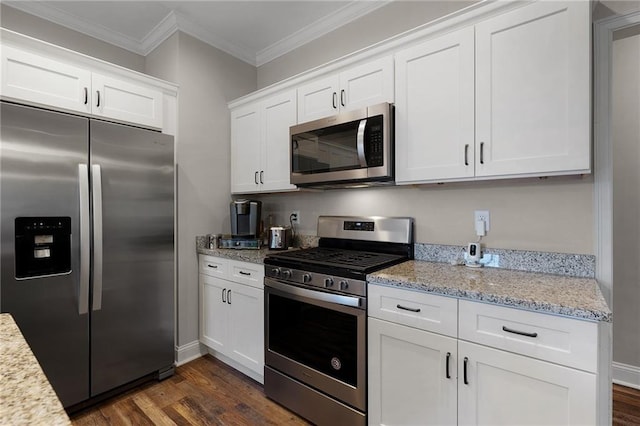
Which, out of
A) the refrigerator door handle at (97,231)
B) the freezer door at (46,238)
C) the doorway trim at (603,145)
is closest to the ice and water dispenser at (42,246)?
the freezer door at (46,238)

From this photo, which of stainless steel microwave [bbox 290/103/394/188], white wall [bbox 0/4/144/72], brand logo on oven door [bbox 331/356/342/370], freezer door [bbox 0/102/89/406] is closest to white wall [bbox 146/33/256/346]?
white wall [bbox 0/4/144/72]

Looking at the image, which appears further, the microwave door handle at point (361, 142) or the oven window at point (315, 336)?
the microwave door handle at point (361, 142)

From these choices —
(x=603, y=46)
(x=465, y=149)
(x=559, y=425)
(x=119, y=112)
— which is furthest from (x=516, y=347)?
(x=119, y=112)

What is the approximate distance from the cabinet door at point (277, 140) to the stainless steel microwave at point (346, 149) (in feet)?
0.59

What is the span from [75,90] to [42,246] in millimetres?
1049

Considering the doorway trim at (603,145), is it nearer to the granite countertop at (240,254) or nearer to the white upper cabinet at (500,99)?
the white upper cabinet at (500,99)

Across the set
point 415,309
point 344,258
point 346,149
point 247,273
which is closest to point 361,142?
point 346,149

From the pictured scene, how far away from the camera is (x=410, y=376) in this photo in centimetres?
149

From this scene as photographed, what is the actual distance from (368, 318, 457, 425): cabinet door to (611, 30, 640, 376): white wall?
183 centimetres

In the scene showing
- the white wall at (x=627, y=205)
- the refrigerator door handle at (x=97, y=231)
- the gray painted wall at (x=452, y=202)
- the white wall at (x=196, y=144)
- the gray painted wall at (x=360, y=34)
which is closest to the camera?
the gray painted wall at (x=452, y=202)

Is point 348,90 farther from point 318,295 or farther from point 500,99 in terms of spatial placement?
point 318,295

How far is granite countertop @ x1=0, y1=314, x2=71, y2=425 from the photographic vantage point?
0.53 meters

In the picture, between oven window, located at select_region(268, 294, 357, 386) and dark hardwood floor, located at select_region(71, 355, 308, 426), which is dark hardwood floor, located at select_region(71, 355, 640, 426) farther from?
oven window, located at select_region(268, 294, 357, 386)

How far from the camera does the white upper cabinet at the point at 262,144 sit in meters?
2.52
